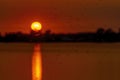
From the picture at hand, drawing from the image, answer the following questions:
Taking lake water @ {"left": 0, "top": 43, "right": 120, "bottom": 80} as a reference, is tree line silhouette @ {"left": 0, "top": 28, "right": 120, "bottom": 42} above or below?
above

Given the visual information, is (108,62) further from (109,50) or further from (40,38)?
(40,38)

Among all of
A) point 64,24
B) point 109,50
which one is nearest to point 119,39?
point 109,50

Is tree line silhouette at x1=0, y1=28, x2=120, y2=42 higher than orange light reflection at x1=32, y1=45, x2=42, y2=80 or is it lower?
higher

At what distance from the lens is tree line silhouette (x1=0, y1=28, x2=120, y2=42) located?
2121 millimetres

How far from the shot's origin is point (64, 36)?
83.6 inches

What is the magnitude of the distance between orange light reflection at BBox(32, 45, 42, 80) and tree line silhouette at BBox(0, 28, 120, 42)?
0.07 m

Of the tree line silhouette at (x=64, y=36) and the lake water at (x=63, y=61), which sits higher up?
the tree line silhouette at (x=64, y=36)

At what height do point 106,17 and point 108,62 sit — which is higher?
point 106,17

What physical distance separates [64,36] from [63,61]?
0.12m

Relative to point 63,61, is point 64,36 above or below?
above

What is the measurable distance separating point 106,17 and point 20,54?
0.46 m

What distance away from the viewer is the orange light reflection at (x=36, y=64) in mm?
2078

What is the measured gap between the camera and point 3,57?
2.18m

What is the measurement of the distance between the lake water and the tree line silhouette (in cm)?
3
